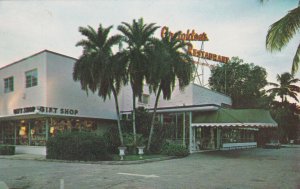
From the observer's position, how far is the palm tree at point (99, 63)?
22094 mm

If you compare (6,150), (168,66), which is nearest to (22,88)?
(6,150)

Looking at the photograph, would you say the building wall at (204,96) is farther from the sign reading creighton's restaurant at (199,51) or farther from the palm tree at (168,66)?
the sign reading creighton's restaurant at (199,51)

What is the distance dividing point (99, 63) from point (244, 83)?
38020mm

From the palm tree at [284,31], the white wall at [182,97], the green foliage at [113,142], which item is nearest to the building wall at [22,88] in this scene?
the green foliage at [113,142]

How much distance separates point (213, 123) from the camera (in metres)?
25.6

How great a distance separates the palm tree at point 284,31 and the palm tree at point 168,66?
34.1 feet

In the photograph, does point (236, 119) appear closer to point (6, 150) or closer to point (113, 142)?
point (113, 142)

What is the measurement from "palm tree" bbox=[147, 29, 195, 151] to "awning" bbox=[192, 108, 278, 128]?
13.8 feet

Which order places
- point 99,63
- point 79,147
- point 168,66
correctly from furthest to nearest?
point 168,66 < point 99,63 < point 79,147

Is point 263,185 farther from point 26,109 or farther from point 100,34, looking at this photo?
point 26,109

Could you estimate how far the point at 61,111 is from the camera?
24641 millimetres

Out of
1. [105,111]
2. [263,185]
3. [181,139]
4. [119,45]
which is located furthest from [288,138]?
[263,185]

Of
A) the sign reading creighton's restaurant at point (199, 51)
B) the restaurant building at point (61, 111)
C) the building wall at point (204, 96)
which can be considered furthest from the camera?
the sign reading creighton's restaurant at point (199, 51)

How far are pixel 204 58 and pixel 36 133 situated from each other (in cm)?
2719
